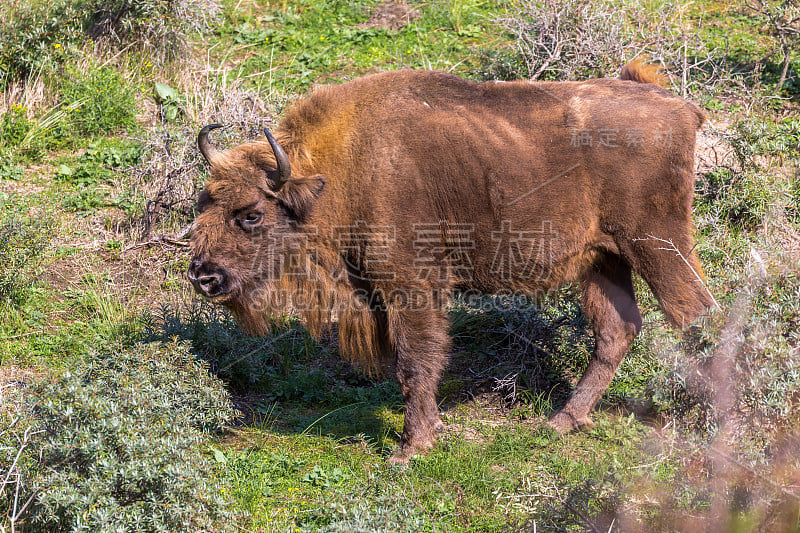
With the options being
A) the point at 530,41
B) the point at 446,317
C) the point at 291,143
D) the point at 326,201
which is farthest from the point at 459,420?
the point at 530,41

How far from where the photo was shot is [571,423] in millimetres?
5652

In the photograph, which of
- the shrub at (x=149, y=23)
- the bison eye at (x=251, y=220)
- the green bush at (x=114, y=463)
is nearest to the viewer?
the green bush at (x=114, y=463)

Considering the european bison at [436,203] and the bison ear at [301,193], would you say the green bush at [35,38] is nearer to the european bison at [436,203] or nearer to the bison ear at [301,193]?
the european bison at [436,203]

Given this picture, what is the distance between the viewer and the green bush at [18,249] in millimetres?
6582

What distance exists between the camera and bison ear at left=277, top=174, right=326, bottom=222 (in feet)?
16.3

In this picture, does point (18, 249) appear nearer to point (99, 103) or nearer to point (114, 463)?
point (99, 103)

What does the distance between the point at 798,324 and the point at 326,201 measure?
9.52 feet

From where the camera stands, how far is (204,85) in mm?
9328

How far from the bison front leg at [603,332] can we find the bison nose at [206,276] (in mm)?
2619

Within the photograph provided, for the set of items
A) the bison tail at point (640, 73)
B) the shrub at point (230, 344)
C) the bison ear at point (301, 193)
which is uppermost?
the bison tail at point (640, 73)

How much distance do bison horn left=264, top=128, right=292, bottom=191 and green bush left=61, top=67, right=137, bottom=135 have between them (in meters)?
4.74

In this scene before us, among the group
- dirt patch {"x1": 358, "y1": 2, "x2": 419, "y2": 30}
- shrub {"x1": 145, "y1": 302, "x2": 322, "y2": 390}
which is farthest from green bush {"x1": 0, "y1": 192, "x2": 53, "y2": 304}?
dirt patch {"x1": 358, "y1": 2, "x2": 419, "y2": 30}

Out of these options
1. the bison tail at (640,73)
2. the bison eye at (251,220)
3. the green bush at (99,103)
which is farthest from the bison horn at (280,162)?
the green bush at (99,103)

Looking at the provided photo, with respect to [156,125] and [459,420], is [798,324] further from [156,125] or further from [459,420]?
[156,125]
